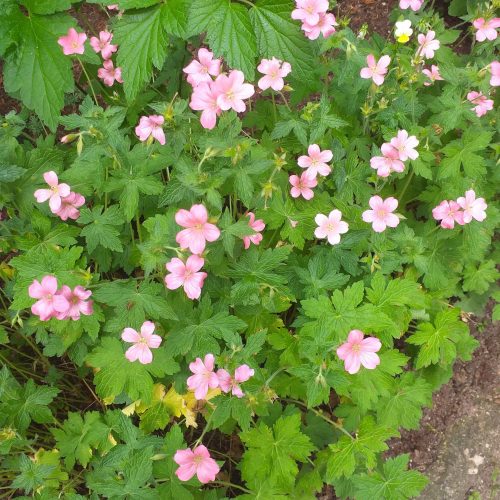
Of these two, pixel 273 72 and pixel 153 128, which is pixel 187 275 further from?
pixel 273 72

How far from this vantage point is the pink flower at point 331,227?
2.25 m

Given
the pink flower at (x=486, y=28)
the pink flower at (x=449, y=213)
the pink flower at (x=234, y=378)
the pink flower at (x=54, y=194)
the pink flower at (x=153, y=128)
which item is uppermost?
the pink flower at (x=486, y=28)

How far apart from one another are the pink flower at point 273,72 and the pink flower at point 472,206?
95cm

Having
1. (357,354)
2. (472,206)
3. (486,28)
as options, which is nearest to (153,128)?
(357,354)

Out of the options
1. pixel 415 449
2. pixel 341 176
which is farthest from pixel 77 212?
pixel 415 449

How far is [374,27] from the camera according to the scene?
3.54 m

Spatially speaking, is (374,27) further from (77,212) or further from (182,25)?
(77,212)

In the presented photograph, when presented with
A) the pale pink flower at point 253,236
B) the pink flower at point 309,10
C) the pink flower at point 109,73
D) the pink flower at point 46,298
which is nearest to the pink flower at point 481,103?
the pink flower at point 309,10

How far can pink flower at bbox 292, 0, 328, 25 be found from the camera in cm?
212

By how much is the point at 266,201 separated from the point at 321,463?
1261mm

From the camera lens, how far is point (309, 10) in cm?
214

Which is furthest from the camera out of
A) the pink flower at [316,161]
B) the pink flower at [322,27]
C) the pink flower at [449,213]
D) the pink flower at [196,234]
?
the pink flower at [449,213]

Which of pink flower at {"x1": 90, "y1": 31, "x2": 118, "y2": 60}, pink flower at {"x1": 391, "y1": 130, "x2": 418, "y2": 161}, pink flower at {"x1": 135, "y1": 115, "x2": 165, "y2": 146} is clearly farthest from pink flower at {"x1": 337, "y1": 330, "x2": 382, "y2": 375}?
pink flower at {"x1": 90, "y1": 31, "x2": 118, "y2": 60}

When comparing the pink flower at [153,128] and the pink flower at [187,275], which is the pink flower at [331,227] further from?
the pink flower at [153,128]
